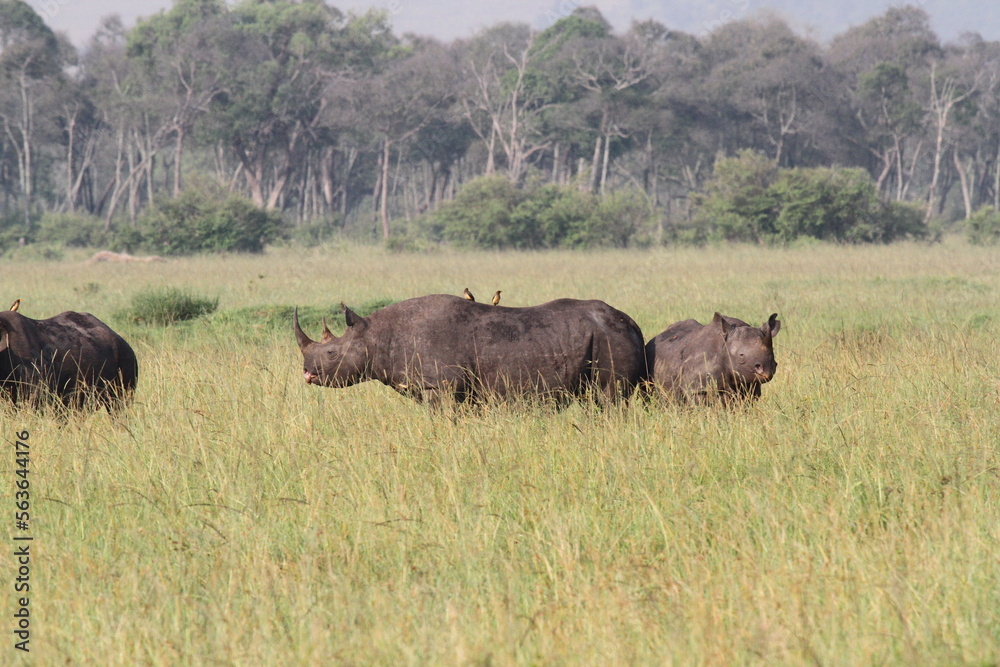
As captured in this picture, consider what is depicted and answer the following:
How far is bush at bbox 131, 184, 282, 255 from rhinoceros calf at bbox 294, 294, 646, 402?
26472 mm

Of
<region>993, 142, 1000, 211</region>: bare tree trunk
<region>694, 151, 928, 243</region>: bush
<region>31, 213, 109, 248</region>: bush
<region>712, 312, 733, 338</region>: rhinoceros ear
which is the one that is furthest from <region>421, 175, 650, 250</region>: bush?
<region>993, 142, 1000, 211</region>: bare tree trunk

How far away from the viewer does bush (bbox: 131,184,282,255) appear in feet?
107

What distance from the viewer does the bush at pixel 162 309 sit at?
12.5 meters

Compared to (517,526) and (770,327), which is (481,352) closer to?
(770,327)

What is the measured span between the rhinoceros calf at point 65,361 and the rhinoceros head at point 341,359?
1.21m

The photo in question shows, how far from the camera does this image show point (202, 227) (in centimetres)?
3269

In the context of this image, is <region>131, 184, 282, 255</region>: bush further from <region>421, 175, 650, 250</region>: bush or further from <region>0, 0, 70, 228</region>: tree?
<region>0, 0, 70, 228</region>: tree

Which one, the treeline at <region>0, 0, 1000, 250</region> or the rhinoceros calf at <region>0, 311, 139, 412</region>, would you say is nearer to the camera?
the rhinoceros calf at <region>0, 311, 139, 412</region>

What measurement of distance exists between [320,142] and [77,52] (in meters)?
13.1

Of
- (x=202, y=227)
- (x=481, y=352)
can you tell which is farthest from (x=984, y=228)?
(x=481, y=352)

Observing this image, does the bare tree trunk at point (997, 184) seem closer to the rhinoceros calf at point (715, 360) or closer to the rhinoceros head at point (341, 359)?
the rhinoceros calf at point (715, 360)

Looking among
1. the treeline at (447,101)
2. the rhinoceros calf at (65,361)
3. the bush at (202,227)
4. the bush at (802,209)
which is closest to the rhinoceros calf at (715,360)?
the rhinoceros calf at (65,361)

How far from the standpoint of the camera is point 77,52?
50.1 meters

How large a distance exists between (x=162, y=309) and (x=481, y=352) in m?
7.47
